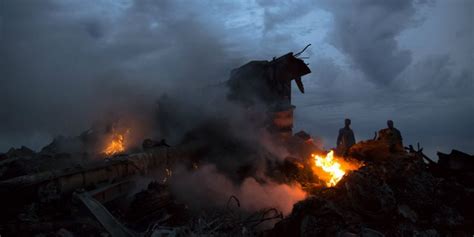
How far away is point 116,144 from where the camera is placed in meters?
13.9

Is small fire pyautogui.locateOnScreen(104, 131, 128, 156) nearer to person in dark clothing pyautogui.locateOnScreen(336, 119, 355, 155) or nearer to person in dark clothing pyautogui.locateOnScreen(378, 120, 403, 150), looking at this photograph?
person in dark clothing pyautogui.locateOnScreen(336, 119, 355, 155)

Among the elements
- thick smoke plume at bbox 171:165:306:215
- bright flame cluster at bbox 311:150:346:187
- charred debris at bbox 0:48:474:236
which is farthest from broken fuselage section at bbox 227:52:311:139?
thick smoke plume at bbox 171:165:306:215

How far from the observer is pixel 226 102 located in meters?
13.1

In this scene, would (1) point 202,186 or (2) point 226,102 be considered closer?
(1) point 202,186

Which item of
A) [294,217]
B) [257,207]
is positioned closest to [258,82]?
[257,207]

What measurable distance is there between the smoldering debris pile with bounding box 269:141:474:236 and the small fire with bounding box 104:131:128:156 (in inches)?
389

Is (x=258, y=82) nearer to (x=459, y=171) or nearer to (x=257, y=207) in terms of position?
(x=257, y=207)

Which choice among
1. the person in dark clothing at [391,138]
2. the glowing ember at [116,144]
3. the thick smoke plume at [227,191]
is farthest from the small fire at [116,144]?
the person in dark clothing at [391,138]

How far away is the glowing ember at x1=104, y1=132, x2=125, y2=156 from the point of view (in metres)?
13.3

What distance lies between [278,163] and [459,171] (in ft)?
18.4

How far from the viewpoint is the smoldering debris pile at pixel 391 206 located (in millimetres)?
5169

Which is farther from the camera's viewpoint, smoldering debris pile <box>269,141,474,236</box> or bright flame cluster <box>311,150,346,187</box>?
bright flame cluster <box>311,150,346,187</box>

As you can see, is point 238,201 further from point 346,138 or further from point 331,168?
point 346,138

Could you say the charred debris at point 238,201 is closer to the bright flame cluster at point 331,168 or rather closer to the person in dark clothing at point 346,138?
the bright flame cluster at point 331,168
